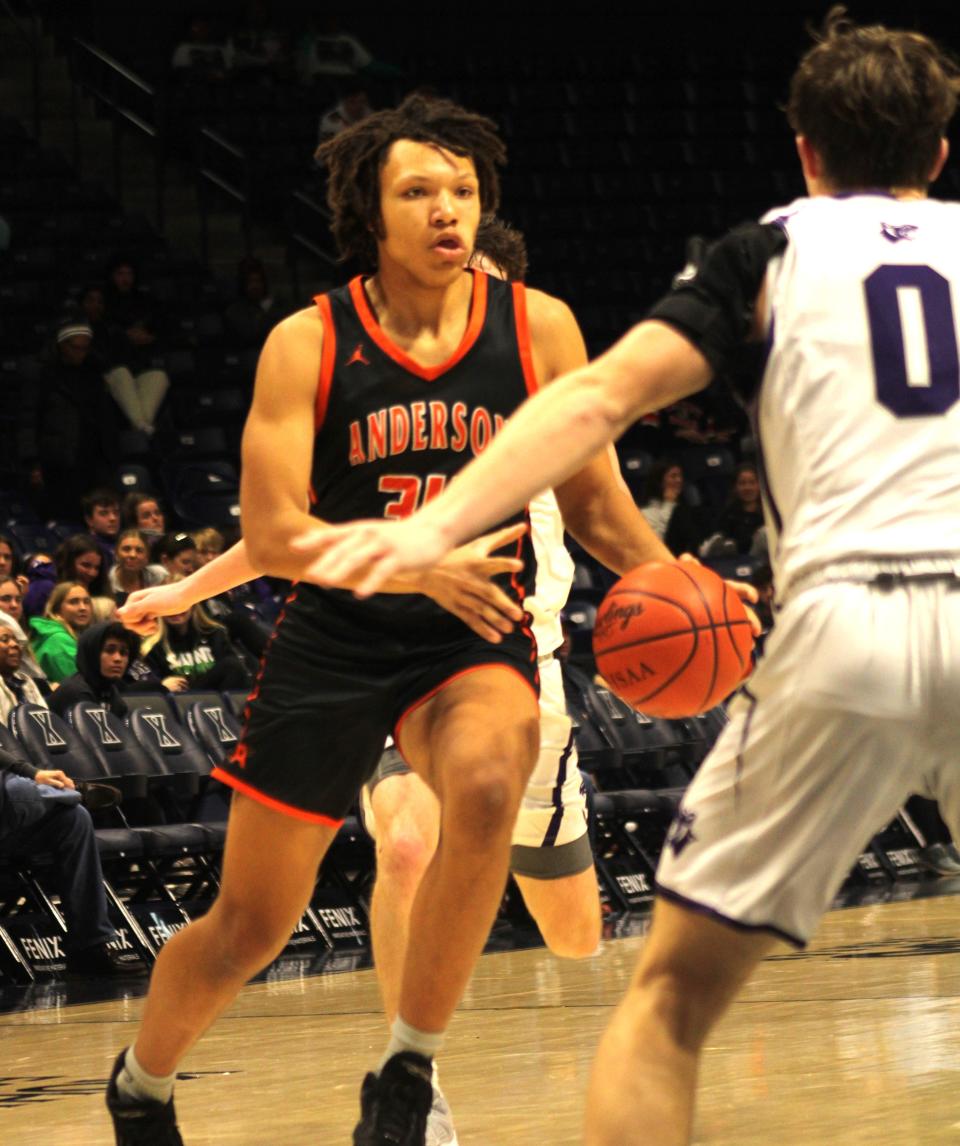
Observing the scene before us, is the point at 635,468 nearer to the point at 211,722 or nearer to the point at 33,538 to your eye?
the point at 33,538

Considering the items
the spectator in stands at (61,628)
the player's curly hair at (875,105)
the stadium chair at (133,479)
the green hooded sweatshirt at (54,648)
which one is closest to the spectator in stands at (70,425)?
the stadium chair at (133,479)

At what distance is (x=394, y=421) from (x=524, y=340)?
34 centimetres

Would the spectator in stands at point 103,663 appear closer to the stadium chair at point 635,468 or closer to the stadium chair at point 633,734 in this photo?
the stadium chair at point 633,734

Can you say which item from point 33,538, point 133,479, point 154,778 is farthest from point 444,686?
point 133,479

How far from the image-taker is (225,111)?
17.5 m

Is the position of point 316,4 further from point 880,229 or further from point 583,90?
point 880,229

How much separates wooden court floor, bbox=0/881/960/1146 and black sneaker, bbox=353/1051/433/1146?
1.70 ft

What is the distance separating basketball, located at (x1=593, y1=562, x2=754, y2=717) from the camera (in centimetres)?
382

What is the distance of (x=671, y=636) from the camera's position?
3828mm

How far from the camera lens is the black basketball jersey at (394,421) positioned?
12.3 feet

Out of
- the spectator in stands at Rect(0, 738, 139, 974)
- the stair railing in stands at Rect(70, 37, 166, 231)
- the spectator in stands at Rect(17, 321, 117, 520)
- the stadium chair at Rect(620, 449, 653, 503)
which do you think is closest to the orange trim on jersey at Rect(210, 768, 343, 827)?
the spectator in stands at Rect(0, 738, 139, 974)

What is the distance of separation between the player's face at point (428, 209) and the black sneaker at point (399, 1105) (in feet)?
4.90

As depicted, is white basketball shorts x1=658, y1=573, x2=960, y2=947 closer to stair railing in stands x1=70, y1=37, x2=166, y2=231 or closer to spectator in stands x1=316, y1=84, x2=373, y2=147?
spectator in stands x1=316, y1=84, x2=373, y2=147

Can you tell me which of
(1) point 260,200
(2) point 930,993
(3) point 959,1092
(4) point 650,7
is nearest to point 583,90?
(4) point 650,7
